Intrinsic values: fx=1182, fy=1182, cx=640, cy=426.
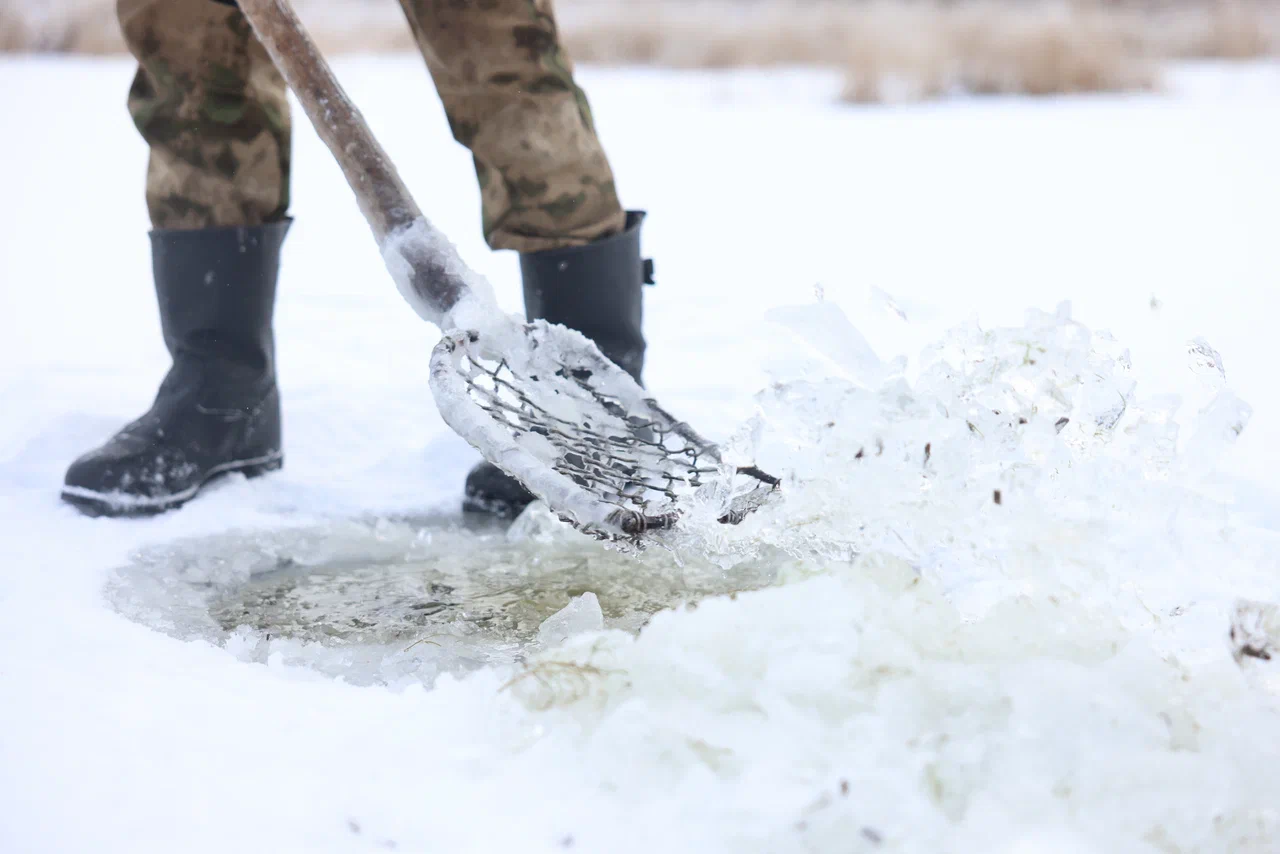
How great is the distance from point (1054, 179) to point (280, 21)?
3442 millimetres

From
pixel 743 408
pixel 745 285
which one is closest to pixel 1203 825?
pixel 743 408

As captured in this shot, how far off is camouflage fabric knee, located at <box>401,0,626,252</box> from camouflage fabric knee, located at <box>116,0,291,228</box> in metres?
0.31

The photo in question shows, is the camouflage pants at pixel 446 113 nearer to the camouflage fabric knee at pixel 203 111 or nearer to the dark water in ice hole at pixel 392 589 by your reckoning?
the camouflage fabric knee at pixel 203 111

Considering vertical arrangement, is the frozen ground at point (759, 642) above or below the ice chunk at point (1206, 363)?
below

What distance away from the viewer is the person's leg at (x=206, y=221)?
1.68 metres

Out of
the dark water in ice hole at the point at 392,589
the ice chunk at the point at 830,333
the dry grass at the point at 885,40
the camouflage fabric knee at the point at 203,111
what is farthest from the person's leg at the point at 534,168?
the dry grass at the point at 885,40

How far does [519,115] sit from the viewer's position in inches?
61.6

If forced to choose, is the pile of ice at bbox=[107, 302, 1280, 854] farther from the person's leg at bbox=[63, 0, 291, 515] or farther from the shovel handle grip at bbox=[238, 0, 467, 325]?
the person's leg at bbox=[63, 0, 291, 515]

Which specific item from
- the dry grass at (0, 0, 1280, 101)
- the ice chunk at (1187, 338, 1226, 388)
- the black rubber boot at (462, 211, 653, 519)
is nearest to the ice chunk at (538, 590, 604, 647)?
the black rubber boot at (462, 211, 653, 519)

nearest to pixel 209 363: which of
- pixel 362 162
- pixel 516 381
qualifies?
pixel 362 162

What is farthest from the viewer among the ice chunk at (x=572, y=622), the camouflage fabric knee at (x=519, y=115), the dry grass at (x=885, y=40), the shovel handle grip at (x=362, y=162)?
the dry grass at (x=885, y=40)

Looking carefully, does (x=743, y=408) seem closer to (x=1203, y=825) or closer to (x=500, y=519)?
(x=500, y=519)

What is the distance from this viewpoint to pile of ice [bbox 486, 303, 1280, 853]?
76cm

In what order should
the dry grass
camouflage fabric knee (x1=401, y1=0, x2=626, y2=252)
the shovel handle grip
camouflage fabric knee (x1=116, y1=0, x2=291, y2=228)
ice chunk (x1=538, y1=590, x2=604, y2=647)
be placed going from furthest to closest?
1. the dry grass
2. camouflage fabric knee (x1=116, y1=0, x2=291, y2=228)
3. camouflage fabric knee (x1=401, y1=0, x2=626, y2=252)
4. the shovel handle grip
5. ice chunk (x1=538, y1=590, x2=604, y2=647)
